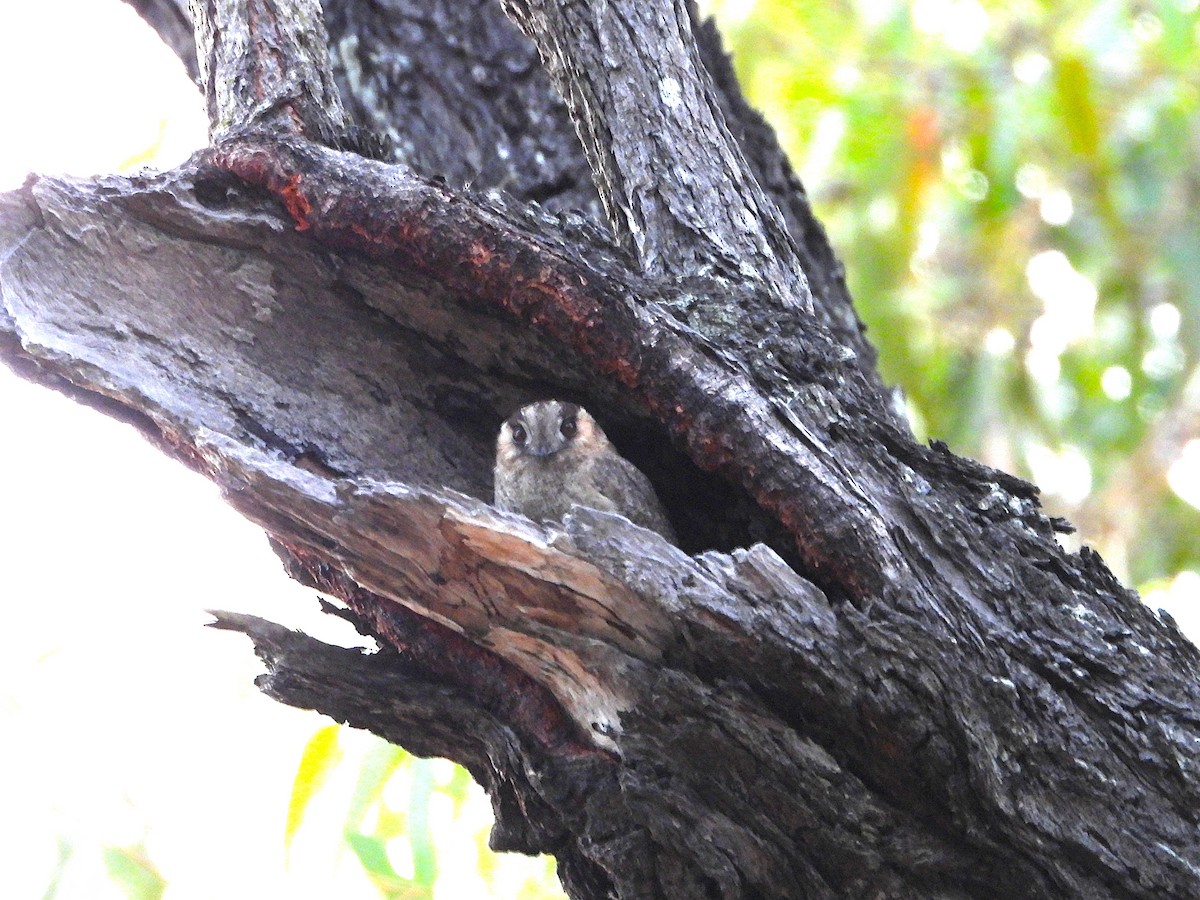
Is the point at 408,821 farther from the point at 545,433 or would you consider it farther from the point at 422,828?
the point at 545,433

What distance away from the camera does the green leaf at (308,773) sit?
384 cm

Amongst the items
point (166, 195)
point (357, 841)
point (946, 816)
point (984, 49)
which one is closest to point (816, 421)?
point (946, 816)

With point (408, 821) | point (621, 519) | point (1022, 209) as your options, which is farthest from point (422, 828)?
point (1022, 209)

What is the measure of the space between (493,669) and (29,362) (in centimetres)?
103

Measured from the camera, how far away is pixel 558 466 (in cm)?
311

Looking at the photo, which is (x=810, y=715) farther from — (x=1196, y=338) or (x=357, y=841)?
(x=1196, y=338)

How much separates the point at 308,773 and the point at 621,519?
211 centimetres

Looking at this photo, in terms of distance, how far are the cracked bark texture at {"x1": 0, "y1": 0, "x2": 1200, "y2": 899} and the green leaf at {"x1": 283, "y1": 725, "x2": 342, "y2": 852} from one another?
1302mm

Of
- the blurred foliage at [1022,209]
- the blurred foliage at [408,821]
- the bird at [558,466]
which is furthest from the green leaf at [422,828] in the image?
the blurred foliage at [1022,209]

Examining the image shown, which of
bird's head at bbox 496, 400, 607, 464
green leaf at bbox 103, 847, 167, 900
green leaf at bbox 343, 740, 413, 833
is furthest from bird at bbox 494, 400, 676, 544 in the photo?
green leaf at bbox 103, 847, 167, 900

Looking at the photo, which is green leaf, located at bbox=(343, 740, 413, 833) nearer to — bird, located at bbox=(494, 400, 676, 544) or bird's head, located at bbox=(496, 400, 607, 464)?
bird, located at bbox=(494, 400, 676, 544)

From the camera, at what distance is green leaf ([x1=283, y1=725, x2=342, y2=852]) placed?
3844 millimetres

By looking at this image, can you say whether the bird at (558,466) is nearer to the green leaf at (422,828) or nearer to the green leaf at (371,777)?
the green leaf at (371,777)

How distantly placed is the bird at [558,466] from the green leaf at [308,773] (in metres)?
1.15
